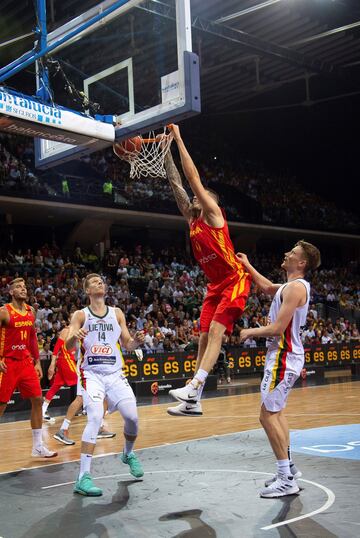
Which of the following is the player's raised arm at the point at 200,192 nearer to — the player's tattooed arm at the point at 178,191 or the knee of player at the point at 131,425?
the player's tattooed arm at the point at 178,191

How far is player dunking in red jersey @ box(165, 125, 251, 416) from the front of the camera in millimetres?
5027

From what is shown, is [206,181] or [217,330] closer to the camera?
[217,330]

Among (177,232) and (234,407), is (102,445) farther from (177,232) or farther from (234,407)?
(177,232)

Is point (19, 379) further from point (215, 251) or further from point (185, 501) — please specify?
point (215, 251)

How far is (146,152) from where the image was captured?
6699mm

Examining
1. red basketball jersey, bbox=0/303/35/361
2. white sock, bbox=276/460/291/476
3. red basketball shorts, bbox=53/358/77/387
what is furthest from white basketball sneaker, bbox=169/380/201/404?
red basketball shorts, bbox=53/358/77/387

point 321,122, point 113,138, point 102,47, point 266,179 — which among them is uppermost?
point 321,122

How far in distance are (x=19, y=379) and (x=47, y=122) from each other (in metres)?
2.94

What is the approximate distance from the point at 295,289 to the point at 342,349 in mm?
15537

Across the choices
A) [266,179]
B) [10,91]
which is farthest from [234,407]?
[266,179]

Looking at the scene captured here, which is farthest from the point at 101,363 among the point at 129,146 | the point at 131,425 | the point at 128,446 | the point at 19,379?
the point at 129,146

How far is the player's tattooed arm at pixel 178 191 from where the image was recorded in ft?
18.0

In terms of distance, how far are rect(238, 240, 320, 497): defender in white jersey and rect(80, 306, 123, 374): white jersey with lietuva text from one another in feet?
4.94

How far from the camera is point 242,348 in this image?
1748 centimetres
